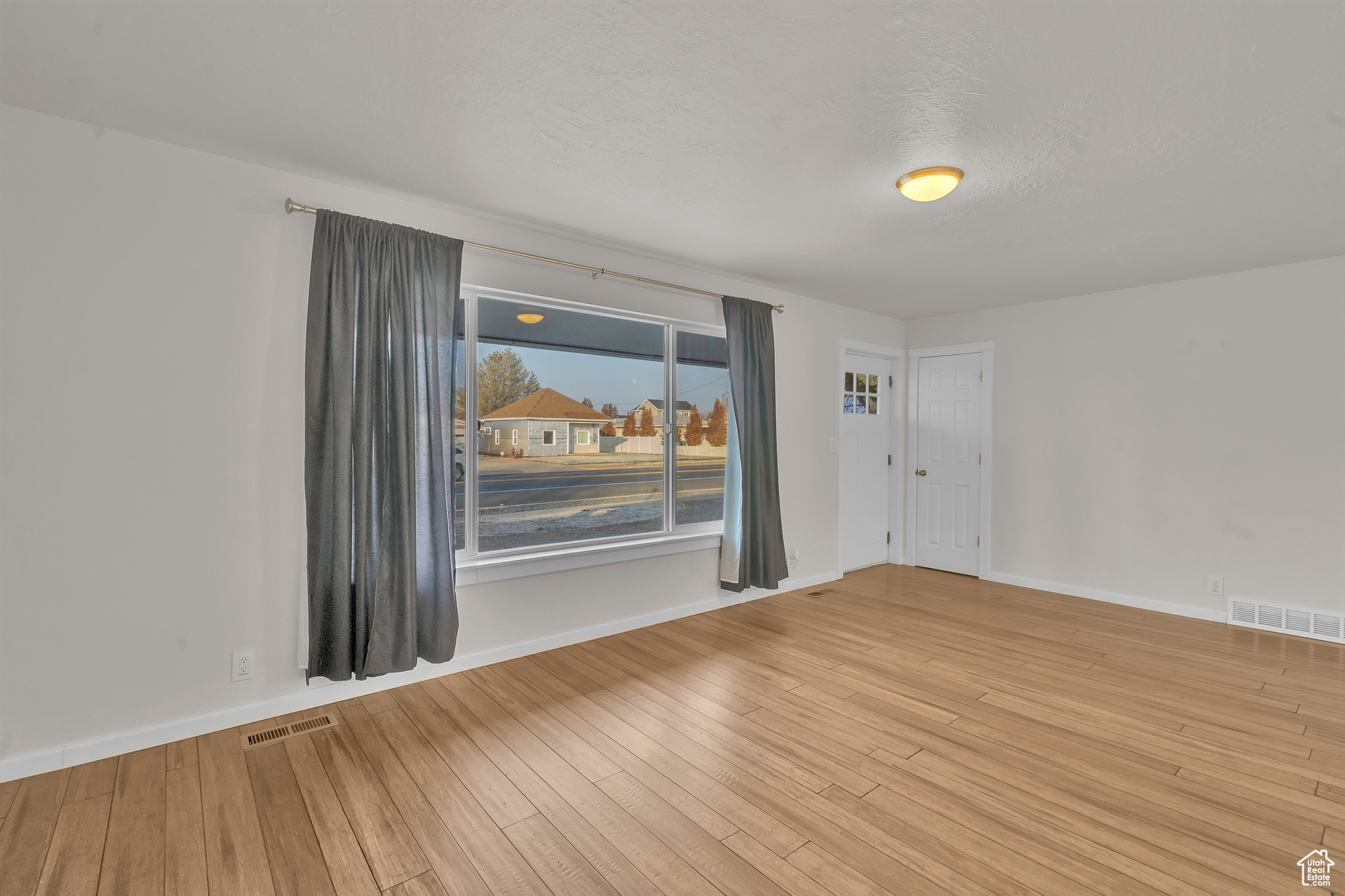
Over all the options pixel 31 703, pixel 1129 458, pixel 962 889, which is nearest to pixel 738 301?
pixel 1129 458

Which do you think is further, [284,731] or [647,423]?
[647,423]

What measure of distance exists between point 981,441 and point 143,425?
19.8 feet

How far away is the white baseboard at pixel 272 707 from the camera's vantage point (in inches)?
89.2

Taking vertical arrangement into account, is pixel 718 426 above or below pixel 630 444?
above

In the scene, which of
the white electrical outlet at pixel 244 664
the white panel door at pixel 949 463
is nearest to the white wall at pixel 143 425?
the white electrical outlet at pixel 244 664

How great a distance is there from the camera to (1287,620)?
403 centimetres

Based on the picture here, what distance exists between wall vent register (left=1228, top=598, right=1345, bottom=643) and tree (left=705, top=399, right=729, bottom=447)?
3897 millimetres

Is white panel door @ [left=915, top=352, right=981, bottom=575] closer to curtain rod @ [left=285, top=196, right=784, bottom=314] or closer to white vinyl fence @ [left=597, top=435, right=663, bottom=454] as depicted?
curtain rod @ [left=285, top=196, right=784, bottom=314]

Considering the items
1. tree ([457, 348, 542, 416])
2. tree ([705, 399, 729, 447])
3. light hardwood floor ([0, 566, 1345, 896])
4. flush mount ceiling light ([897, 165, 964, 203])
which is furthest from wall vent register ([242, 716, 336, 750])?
flush mount ceiling light ([897, 165, 964, 203])

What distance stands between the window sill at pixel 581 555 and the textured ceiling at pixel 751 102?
1.99m

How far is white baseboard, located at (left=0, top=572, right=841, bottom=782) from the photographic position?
2.27m

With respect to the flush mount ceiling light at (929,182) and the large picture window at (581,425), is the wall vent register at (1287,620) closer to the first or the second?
the large picture window at (581,425)

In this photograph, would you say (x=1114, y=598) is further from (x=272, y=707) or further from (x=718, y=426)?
(x=272, y=707)

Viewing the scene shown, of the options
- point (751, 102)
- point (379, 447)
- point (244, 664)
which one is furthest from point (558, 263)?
point (244, 664)
